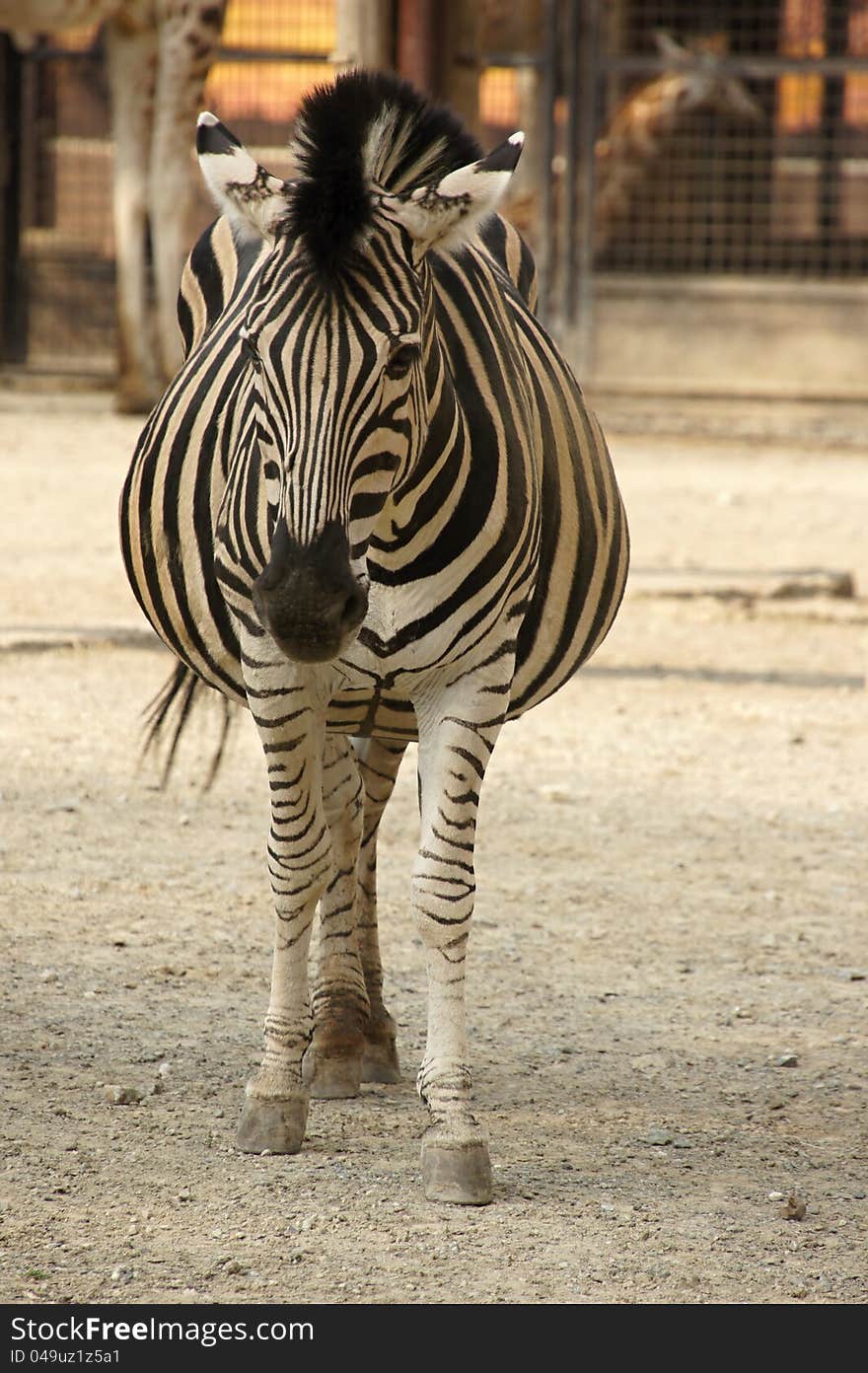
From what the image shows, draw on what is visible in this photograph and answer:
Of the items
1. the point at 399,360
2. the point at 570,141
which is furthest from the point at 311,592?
the point at 570,141

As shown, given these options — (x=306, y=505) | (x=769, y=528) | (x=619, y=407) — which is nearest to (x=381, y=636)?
(x=306, y=505)

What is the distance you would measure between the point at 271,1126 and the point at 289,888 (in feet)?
1.37

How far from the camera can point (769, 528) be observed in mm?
9961

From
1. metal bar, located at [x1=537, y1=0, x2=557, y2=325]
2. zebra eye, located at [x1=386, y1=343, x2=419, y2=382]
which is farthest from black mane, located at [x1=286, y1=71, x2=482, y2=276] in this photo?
metal bar, located at [x1=537, y1=0, x2=557, y2=325]

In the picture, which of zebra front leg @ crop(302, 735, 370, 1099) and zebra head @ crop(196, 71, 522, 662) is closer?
zebra head @ crop(196, 71, 522, 662)

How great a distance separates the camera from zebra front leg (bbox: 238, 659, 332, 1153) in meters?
3.03

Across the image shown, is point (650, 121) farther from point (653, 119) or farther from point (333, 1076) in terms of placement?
point (333, 1076)

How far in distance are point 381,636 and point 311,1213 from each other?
0.93 metres

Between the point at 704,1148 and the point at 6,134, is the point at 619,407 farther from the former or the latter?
the point at 704,1148

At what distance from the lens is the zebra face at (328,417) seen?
2516 millimetres

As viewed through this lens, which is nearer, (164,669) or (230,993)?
(230,993)

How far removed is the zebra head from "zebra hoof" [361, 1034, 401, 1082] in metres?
1.24

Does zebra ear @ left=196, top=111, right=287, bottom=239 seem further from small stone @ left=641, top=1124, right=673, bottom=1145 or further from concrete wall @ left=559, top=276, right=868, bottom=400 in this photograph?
concrete wall @ left=559, top=276, right=868, bottom=400

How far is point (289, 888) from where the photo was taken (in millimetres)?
3170
